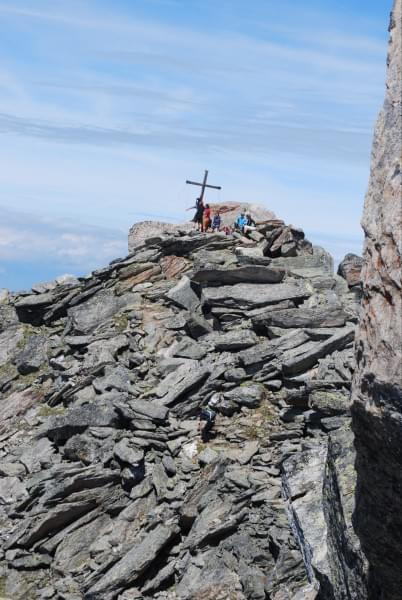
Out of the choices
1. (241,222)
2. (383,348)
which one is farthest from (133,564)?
(241,222)

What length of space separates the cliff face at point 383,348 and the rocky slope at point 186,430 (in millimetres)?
2076

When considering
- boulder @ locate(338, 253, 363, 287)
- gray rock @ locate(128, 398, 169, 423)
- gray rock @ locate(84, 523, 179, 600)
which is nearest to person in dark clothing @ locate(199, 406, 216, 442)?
gray rock @ locate(128, 398, 169, 423)

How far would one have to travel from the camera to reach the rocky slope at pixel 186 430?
74.5ft

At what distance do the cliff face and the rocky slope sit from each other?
2.08 m

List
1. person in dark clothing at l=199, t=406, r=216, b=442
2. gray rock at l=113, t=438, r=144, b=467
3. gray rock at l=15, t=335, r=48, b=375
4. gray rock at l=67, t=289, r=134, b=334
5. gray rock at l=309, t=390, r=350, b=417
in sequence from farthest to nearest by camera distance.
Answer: gray rock at l=67, t=289, r=134, b=334
gray rock at l=15, t=335, r=48, b=375
person in dark clothing at l=199, t=406, r=216, b=442
gray rock at l=113, t=438, r=144, b=467
gray rock at l=309, t=390, r=350, b=417

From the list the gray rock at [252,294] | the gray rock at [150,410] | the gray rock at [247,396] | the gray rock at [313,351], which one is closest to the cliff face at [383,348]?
the gray rock at [247,396]

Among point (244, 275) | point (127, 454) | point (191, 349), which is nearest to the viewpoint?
point (127, 454)

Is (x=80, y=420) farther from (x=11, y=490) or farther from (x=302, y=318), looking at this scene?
(x=302, y=318)

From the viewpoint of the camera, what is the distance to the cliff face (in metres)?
9.58

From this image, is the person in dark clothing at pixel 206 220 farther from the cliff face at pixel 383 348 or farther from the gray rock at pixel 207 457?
the cliff face at pixel 383 348

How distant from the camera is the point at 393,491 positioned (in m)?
10.4

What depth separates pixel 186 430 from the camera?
29.2 metres

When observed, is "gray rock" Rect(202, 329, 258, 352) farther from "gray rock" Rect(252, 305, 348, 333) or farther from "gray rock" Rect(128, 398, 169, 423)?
"gray rock" Rect(128, 398, 169, 423)

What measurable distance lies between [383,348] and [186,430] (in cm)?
2024
